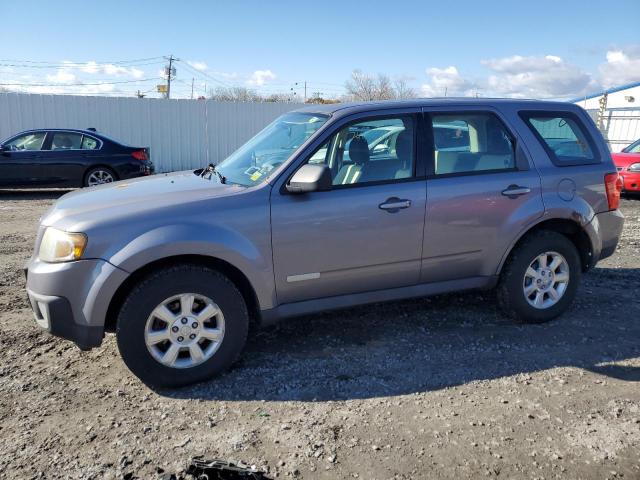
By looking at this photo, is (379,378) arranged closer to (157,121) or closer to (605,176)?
(605,176)

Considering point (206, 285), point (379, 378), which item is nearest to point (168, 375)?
point (206, 285)

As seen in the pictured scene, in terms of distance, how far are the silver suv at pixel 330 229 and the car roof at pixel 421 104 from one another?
0.02 metres

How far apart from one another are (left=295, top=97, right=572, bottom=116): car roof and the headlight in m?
2.07

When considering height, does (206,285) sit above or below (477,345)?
above

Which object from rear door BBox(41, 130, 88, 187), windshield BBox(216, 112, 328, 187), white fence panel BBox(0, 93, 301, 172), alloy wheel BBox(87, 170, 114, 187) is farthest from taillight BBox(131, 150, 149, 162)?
windshield BBox(216, 112, 328, 187)

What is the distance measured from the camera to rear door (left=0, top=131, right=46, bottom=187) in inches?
465

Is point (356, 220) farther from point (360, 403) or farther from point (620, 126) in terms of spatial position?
point (620, 126)

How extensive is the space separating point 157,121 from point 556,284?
635 inches

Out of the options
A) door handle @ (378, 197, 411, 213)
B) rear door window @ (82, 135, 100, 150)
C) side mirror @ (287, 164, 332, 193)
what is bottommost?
door handle @ (378, 197, 411, 213)

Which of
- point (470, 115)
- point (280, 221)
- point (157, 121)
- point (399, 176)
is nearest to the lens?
point (280, 221)

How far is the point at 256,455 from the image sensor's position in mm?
2994

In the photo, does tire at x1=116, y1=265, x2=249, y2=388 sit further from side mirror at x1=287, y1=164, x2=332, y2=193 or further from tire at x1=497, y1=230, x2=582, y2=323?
tire at x1=497, y1=230, x2=582, y2=323

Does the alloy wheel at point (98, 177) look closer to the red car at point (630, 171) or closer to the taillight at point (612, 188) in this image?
the taillight at point (612, 188)

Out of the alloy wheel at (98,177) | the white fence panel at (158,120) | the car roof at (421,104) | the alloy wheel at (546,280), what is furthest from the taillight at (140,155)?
the alloy wheel at (546,280)
